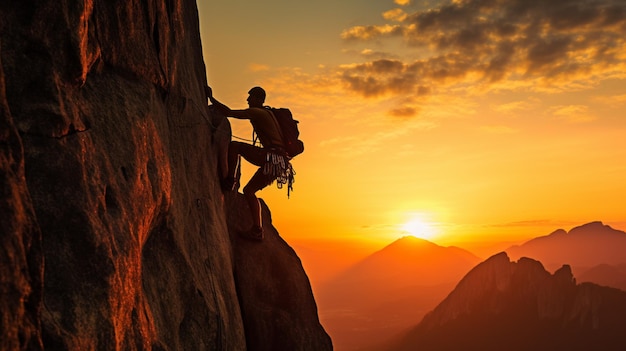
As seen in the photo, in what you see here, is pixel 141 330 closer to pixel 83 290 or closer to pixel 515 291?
pixel 83 290

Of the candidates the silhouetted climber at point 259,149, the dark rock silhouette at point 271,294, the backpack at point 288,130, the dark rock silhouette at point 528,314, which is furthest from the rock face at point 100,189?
the dark rock silhouette at point 528,314

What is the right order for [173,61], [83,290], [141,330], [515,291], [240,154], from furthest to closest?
[515,291] → [240,154] → [173,61] → [141,330] → [83,290]

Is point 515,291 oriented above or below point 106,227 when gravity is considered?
below

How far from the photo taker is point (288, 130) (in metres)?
16.1

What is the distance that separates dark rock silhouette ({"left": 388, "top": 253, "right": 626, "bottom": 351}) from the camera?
511 ft

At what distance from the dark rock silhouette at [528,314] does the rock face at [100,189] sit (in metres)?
165

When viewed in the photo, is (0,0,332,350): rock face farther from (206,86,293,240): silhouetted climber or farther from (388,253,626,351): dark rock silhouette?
(388,253,626,351): dark rock silhouette

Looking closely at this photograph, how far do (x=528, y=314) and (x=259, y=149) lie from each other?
600 feet

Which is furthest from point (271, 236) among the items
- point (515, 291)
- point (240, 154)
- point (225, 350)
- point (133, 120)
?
point (515, 291)

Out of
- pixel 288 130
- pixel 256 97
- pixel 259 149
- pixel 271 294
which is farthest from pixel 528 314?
pixel 256 97

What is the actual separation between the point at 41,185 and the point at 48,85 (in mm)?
1279

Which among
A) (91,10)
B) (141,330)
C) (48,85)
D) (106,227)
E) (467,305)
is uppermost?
(91,10)

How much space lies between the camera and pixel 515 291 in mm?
185375

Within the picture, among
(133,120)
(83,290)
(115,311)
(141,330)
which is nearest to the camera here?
(83,290)
